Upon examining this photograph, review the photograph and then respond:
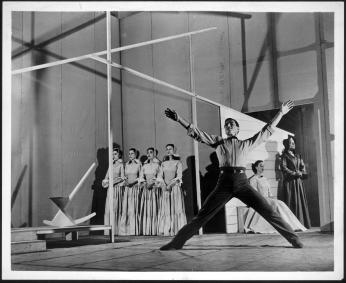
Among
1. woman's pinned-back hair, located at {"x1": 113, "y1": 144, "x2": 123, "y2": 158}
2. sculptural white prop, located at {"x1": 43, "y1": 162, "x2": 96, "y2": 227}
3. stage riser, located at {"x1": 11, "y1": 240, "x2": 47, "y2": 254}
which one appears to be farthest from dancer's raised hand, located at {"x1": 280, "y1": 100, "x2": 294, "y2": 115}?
stage riser, located at {"x1": 11, "y1": 240, "x2": 47, "y2": 254}

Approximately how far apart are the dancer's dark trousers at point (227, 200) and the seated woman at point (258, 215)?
7cm

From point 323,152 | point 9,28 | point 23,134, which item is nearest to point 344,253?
point 323,152

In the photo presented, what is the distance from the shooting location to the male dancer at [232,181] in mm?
4352

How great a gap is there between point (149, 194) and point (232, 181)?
0.91 metres

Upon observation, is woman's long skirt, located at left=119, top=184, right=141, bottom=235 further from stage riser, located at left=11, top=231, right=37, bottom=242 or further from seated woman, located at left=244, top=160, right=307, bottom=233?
seated woman, located at left=244, top=160, right=307, bottom=233

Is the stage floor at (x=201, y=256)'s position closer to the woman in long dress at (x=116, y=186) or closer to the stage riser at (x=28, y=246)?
the stage riser at (x=28, y=246)

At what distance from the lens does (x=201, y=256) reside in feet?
13.8

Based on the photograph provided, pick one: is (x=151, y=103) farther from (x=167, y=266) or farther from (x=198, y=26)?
(x=167, y=266)

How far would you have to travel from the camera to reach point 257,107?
15.0 feet

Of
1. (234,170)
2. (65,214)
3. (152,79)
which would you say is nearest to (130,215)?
(65,214)

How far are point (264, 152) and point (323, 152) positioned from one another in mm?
530

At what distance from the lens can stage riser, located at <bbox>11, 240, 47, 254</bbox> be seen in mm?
4312

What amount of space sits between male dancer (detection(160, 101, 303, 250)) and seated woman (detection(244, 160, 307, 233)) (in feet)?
0.25

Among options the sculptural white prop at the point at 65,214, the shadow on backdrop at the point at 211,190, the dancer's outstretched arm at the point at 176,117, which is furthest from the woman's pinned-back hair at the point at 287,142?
the sculptural white prop at the point at 65,214
